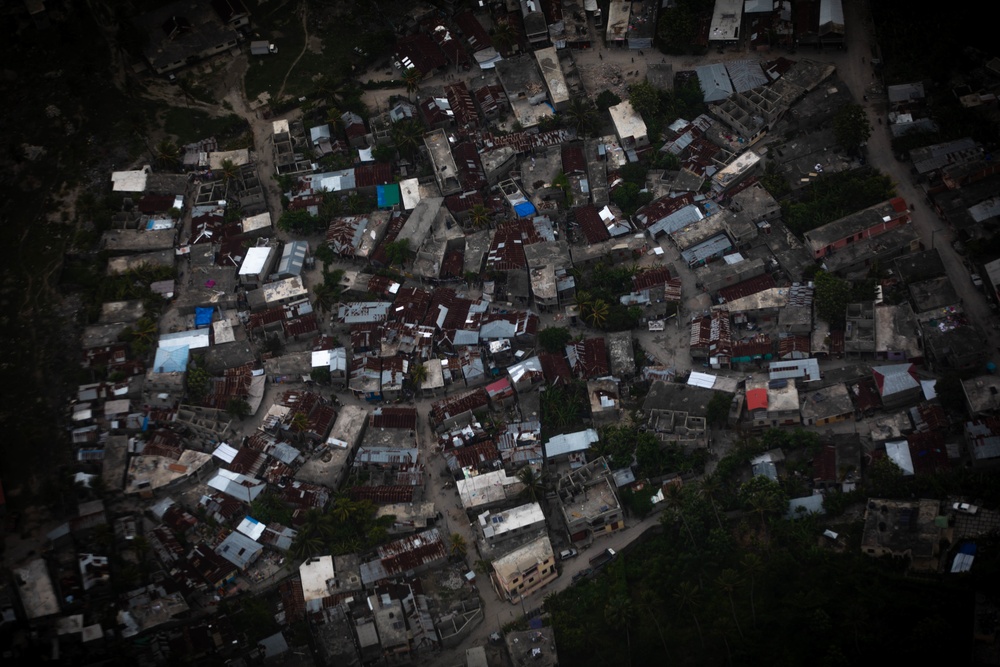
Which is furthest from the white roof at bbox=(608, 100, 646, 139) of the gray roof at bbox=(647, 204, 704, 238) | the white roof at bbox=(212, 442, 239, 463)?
the white roof at bbox=(212, 442, 239, 463)

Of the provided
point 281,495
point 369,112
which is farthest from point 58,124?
point 281,495

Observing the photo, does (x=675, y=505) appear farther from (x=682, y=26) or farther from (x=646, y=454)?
(x=682, y=26)

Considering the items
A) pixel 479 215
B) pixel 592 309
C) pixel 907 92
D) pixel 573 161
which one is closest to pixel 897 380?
pixel 592 309

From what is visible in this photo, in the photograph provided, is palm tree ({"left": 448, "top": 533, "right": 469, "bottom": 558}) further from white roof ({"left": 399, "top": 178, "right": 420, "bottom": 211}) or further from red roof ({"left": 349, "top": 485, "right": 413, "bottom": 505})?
white roof ({"left": 399, "top": 178, "right": 420, "bottom": 211})

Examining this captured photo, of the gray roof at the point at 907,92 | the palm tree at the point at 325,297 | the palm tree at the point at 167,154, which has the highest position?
the palm tree at the point at 167,154

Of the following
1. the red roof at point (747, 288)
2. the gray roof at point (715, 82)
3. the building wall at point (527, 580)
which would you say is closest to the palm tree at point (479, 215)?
the red roof at point (747, 288)

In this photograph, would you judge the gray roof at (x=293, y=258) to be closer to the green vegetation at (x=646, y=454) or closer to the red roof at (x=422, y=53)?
the red roof at (x=422, y=53)
